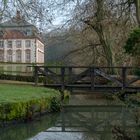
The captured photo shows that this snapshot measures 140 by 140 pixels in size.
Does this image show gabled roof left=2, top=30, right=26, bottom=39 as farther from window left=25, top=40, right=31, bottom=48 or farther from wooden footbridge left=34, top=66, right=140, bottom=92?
wooden footbridge left=34, top=66, right=140, bottom=92

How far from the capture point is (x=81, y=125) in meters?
15.8

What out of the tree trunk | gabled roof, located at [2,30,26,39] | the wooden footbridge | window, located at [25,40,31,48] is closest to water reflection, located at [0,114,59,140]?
the wooden footbridge

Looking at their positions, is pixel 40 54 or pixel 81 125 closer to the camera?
pixel 81 125

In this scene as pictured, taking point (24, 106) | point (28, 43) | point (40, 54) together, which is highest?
point (28, 43)

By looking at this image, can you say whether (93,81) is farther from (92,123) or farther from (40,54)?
(40,54)

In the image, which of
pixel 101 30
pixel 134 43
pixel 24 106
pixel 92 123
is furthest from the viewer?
pixel 101 30

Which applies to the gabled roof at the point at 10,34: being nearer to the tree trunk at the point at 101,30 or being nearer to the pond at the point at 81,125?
the tree trunk at the point at 101,30

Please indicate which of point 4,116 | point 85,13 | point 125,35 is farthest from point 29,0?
point 4,116

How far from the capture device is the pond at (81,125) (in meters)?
12.9

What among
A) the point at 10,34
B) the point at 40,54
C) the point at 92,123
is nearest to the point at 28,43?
the point at 40,54

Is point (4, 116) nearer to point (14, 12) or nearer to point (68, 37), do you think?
point (14, 12)

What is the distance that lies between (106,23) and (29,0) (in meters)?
5.17

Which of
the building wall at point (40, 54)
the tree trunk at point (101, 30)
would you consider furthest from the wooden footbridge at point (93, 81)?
the building wall at point (40, 54)

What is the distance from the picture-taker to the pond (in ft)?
42.4
